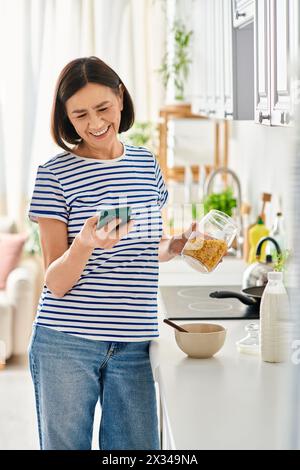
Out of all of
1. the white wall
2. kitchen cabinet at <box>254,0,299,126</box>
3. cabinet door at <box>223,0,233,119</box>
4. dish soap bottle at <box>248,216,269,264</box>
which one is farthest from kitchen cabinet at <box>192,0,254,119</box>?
dish soap bottle at <box>248,216,269,264</box>

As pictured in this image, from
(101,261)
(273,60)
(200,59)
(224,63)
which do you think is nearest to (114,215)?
(101,261)

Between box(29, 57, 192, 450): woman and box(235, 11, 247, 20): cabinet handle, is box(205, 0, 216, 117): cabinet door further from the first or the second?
box(29, 57, 192, 450): woman

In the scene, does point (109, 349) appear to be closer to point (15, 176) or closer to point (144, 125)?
point (144, 125)

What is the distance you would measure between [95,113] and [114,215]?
0.29 metres

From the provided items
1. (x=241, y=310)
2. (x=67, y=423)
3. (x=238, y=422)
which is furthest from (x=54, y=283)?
(x=241, y=310)

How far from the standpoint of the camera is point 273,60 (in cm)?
162

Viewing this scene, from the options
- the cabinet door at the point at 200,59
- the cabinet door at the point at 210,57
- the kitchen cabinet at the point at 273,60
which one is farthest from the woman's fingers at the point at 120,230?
the cabinet door at the point at 200,59

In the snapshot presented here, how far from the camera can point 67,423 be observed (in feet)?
5.86

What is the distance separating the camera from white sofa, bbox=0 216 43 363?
14.7 feet

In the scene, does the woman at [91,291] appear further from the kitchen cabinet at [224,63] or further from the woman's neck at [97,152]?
the kitchen cabinet at [224,63]

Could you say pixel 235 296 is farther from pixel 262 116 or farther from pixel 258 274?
pixel 262 116

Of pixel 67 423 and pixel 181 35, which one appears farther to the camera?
pixel 181 35

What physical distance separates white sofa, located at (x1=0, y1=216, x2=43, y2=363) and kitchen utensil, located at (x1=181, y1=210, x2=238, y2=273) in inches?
107

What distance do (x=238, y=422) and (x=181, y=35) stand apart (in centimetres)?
288
